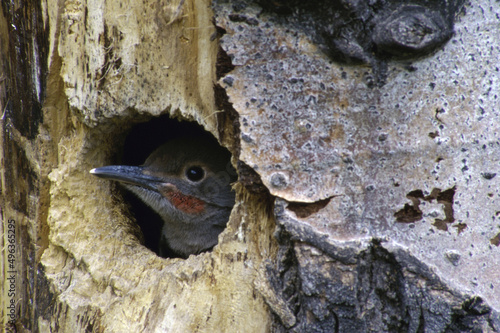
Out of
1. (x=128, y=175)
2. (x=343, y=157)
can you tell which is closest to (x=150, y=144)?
(x=128, y=175)

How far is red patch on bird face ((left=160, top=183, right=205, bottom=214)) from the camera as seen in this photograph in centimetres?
366

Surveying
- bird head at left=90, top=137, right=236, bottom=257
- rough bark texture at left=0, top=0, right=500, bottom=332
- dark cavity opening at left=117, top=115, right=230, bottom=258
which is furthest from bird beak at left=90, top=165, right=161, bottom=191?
rough bark texture at left=0, top=0, right=500, bottom=332

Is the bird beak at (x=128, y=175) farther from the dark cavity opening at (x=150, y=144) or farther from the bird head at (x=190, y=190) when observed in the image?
the dark cavity opening at (x=150, y=144)

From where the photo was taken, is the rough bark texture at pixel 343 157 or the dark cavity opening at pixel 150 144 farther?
the dark cavity opening at pixel 150 144

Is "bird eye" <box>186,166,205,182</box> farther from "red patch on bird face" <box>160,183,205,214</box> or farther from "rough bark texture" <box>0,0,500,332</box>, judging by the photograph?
"rough bark texture" <box>0,0,500,332</box>

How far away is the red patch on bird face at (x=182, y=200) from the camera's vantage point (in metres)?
3.66

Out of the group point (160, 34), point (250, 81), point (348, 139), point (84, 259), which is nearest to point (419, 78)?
point (348, 139)

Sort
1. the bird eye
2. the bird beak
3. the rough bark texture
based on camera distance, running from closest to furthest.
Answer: the rough bark texture, the bird beak, the bird eye

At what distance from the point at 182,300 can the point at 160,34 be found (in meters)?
1.27

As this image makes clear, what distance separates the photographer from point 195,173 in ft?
12.4

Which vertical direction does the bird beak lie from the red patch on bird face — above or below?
above

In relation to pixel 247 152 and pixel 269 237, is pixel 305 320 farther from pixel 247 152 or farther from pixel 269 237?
pixel 247 152

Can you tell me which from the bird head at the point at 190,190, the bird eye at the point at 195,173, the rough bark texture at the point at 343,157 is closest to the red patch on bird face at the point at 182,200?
the bird head at the point at 190,190

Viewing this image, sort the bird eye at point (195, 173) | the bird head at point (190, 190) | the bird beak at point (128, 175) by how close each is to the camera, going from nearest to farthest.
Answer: the bird beak at point (128, 175), the bird head at point (190, 190), the bird eye at point (195, 173)
